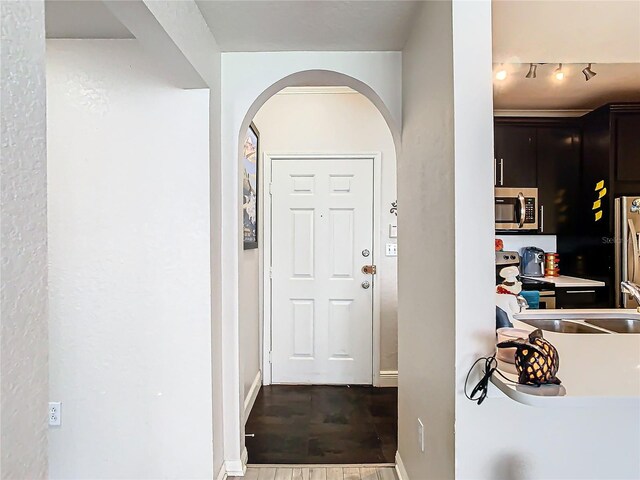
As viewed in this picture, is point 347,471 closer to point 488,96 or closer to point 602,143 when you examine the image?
point 488,96

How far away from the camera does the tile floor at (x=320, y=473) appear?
2.26 meters

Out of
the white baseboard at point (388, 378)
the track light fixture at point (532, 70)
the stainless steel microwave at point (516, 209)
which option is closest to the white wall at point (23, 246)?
the track light fixture at point (532, 70)

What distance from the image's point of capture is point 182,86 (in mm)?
1986

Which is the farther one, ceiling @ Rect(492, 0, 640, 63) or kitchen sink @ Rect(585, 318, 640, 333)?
kitchen sink @ Rect(585, 318, 640, 333)

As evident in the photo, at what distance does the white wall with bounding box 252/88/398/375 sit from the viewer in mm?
3596

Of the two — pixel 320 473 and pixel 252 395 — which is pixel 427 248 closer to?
pixel 320 473

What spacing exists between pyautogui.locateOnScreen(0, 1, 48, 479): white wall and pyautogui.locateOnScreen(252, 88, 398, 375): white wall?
9.61 ft

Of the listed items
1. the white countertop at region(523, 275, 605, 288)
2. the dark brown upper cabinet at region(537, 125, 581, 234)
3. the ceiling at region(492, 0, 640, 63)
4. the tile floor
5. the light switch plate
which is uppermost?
the ceiling at region(492, 0, 640, 63)

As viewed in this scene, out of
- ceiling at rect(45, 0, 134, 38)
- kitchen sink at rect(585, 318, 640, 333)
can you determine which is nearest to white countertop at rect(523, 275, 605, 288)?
kitchen sink at rect(585, 318, 640, 333)

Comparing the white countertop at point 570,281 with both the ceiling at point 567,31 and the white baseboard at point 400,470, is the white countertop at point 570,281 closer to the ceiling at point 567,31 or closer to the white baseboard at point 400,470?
the ceiling at point 567,31

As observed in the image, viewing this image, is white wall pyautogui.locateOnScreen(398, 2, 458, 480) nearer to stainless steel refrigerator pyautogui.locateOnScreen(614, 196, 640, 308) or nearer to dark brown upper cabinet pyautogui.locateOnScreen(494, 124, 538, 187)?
dark brown upper cabinet pyautogui.locateOnScreen(494, 124, 538, 187)

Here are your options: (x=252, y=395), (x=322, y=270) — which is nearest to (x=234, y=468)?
(x=252, y=395)

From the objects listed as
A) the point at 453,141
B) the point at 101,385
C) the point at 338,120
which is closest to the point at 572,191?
the point at 338,120

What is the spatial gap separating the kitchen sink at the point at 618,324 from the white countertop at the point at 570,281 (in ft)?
4.20
